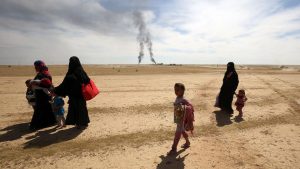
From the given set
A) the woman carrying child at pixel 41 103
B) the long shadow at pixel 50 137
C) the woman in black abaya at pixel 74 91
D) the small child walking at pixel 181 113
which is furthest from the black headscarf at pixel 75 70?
the small child walking at pixel 181 113

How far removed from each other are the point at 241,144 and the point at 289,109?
6.17 meters

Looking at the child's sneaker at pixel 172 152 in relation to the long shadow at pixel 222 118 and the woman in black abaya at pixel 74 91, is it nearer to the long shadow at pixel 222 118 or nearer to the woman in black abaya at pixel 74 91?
the long shadow at pixel 222 118

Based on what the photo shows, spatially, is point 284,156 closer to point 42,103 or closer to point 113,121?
point 113,121

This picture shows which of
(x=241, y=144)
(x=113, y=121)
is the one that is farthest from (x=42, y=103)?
(x=241, y=144)

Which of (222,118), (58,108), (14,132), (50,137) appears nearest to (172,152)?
(50,137)

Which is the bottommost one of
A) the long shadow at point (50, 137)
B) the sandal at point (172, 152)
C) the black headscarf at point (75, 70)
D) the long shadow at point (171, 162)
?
the long shadow at point (171, 162)

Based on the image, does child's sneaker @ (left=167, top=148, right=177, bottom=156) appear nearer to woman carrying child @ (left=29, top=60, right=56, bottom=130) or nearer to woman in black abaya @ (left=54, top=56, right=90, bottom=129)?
woman in black abaya @ (left=54, top=56, right=90, bottom=129)

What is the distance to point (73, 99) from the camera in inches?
361

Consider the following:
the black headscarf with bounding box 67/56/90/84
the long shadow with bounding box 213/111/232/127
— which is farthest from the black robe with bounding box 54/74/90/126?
the long shadow with bounding box 213/111/232/127

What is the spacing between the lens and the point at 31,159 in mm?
6789

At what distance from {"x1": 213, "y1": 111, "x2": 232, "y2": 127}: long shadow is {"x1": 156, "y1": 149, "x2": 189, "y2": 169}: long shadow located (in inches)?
137

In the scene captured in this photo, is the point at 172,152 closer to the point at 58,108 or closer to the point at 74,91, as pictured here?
the point at 74,91

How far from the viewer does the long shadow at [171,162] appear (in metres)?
6.36

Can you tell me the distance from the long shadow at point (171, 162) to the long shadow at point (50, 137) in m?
3.06
